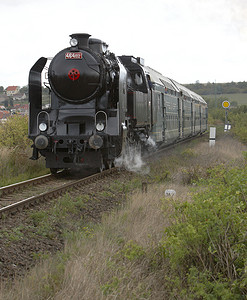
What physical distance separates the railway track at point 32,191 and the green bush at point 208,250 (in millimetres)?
3277

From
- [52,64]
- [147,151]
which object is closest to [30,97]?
[52,64]

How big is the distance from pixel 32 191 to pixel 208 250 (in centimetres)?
544

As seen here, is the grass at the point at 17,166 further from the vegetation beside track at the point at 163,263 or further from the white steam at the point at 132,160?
the vegetation beside track at the point at 163,263

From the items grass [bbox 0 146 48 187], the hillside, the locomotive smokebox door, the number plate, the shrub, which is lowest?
grass [bbox 0 146 48 187]

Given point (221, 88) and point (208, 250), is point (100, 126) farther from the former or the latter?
point (221, 88)

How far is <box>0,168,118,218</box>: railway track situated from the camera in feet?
22.7

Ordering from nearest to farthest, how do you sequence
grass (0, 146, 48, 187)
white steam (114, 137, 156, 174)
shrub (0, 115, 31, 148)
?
grass (0, 146, 48, 187) < white steam (114, 137, 156, 174) < shrub (0, 115, 31, 148)

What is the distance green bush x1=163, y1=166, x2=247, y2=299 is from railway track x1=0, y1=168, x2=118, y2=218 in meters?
3.28

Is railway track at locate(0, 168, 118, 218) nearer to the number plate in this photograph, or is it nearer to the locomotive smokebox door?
the locomotive smokebox door

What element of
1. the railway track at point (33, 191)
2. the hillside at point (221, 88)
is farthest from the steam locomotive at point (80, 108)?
the hillside at point (221, 88)

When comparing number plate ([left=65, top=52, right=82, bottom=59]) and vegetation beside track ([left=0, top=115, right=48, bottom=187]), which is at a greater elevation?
number plate ([left=65, top=52, right=82, bottom=59])

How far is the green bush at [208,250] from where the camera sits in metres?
3.50

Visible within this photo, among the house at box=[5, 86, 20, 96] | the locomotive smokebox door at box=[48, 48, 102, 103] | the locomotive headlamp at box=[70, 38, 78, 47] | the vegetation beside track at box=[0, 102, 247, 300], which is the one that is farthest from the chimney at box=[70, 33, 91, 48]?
the house at box=[5, 86, 20, 96]

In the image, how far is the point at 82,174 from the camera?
11.2 metres
